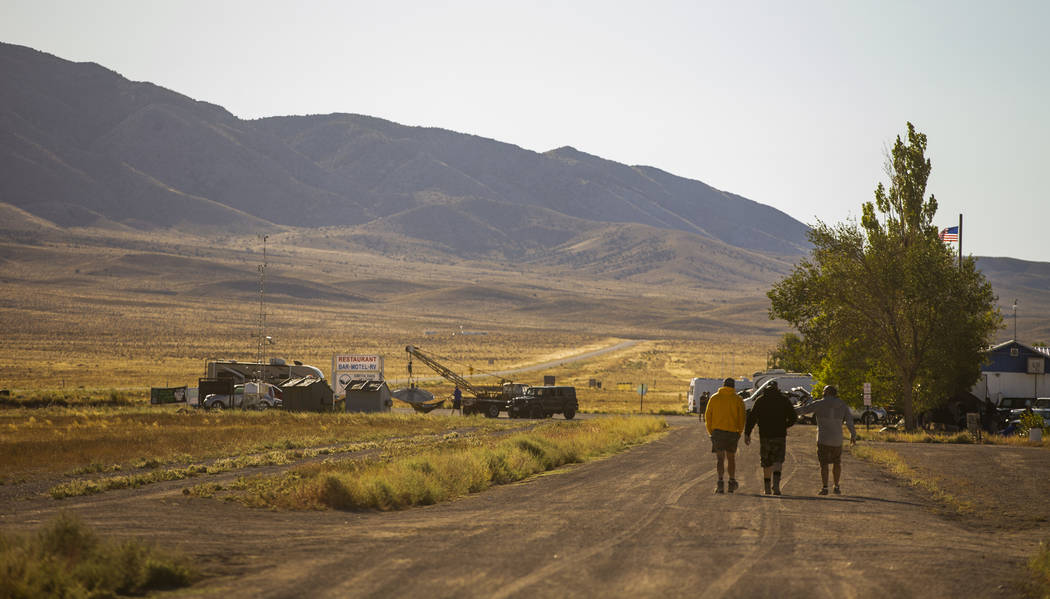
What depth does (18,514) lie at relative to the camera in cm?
1738

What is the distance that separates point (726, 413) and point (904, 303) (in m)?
26.2

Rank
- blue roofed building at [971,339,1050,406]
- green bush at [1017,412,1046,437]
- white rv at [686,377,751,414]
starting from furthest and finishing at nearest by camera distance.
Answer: white rv at [686,377,751,414]
blue roofed building at [971,339,1050,406]
green bush at [1017,412,1046,437]

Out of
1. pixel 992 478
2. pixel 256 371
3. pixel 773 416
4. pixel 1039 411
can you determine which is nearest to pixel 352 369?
pixel 256 371

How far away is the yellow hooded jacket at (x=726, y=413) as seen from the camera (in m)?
18.9

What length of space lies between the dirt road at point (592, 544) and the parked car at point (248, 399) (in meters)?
36.8

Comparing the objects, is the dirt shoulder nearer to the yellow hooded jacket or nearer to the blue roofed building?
the yellow hooded jacket

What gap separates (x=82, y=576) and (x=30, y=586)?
0.70 metres

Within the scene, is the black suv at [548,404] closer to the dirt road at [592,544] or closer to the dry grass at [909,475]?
the dry grass at [909,475]

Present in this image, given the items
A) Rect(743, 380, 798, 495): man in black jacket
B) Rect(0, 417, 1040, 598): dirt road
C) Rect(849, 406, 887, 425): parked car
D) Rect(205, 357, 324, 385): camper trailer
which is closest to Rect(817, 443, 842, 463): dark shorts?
Rect(0, 417, 1040, 598): dirt road

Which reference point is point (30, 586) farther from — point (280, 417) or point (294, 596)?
point (280, 417)

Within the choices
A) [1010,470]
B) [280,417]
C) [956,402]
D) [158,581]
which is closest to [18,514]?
[158,581]

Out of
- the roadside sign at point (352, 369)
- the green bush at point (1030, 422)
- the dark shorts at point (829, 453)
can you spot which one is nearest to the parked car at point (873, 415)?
the green bush at point (1030, 422)

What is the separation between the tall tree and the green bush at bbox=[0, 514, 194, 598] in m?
35.4

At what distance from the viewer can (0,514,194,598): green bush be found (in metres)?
10.2
